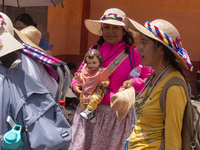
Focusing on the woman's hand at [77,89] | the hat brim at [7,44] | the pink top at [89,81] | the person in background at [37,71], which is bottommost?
the woman's hand at [77,89]

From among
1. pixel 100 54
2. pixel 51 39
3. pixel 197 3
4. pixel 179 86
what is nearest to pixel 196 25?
pixel 197 3

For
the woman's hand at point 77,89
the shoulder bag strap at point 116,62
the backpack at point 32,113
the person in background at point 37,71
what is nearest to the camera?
the backpack at point 32,113

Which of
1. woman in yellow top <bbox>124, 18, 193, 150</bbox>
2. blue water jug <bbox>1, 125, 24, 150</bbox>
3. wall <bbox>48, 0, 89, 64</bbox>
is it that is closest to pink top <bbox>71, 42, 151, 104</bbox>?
woman in yellow top <bbox>124, 18, 193, 150</bbox>

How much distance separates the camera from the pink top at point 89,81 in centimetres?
311

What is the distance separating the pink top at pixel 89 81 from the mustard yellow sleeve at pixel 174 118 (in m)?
1.35

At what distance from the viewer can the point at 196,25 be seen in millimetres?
8562

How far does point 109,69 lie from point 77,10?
6125mm

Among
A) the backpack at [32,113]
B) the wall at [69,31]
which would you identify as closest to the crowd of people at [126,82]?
the backpack at [32,113]

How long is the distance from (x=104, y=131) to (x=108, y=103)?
1.14 ft

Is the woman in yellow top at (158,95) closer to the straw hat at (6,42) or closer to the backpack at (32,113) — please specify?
the backpack at (32,113)

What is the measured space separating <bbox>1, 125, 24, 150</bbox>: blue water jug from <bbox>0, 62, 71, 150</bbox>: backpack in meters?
0.07

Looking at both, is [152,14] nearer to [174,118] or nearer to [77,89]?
[77,89]

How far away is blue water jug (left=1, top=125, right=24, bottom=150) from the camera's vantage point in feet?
5.28

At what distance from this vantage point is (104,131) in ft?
10.5
